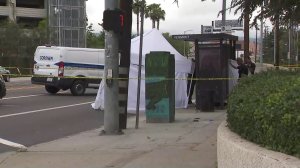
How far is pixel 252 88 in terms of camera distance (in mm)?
6832

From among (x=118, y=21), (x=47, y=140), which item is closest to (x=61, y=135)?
(x=47, y=140)

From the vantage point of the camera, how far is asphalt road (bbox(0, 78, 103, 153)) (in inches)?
513

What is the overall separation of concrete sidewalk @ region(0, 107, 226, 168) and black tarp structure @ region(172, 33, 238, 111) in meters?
4.36

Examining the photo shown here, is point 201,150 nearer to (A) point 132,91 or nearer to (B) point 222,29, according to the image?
(A) point 132,91

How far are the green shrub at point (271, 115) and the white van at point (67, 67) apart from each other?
18841 millimetres

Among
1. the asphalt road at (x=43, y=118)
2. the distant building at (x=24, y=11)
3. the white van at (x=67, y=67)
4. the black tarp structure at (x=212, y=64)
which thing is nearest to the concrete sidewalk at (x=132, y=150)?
the asphalt road at (x=43, y=118)

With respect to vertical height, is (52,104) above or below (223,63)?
below

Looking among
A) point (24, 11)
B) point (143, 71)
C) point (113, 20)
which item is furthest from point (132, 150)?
point (24, 11)

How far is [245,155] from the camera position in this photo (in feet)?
18.5

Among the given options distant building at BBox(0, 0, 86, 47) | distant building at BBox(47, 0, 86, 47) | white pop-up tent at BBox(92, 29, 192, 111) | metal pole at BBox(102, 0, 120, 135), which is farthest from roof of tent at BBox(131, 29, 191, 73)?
distant building at BBox(47, 0, 86, 47)

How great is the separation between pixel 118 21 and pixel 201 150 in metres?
3.87

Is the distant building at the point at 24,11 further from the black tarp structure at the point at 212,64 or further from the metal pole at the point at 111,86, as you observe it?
the metal pole at the point at 111,86

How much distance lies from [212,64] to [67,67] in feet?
29.8

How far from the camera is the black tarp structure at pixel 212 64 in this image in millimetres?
18156
